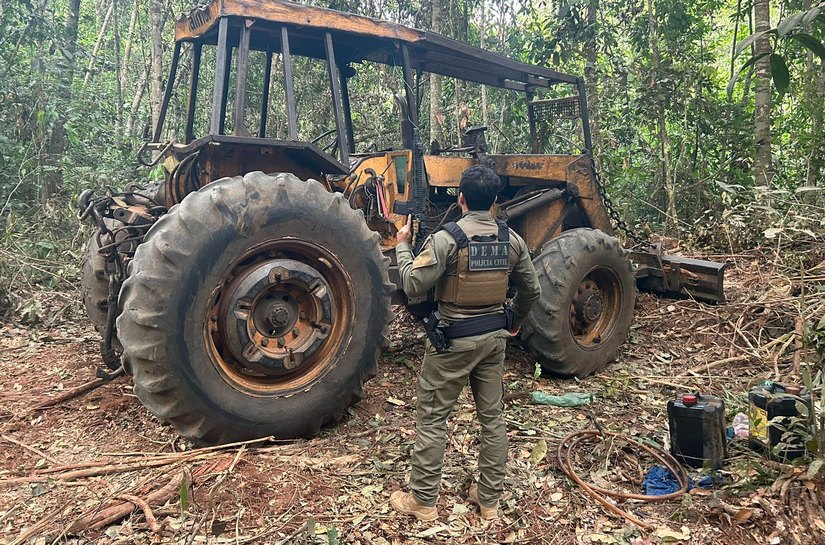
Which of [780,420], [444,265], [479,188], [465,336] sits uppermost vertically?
[479,188]

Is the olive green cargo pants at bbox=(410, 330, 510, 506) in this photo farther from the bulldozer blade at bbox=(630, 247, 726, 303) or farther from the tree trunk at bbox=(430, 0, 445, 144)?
the tree trunk at bbox=(430, 0, 445, 144)

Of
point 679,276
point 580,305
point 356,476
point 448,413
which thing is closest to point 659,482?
point 448,413

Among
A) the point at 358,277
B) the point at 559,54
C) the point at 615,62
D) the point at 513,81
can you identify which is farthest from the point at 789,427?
the point at 615,62

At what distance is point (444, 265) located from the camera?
2.94 metres

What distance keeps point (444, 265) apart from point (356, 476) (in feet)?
3.88

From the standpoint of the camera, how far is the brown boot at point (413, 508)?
2.84m

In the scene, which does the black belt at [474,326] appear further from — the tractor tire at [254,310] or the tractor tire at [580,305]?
the tractor tire at [580,305]

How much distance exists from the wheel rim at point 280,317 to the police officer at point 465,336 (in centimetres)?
73

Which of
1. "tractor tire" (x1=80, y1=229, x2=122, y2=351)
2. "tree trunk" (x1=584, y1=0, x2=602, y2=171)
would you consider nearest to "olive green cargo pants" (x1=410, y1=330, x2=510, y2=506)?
"tractor tire" (x1=80, y1=229, x2=122, y2=351)

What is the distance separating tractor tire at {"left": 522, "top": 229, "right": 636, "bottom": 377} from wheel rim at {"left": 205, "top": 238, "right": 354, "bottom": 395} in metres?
1.79

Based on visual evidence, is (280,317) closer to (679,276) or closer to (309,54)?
(309,54)

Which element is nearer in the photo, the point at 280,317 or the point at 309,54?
the point at 280,317

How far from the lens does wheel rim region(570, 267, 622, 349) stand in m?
5.03

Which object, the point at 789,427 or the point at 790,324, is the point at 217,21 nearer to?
the point at 789,427
